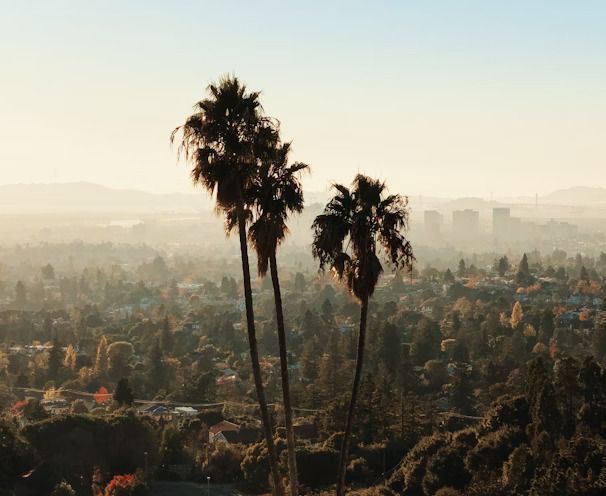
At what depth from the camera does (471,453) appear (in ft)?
77.7

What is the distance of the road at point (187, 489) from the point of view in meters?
27.9

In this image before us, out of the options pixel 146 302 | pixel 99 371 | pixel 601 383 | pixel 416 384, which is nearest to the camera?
pixel 601 383

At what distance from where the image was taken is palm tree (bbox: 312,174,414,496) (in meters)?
12.0

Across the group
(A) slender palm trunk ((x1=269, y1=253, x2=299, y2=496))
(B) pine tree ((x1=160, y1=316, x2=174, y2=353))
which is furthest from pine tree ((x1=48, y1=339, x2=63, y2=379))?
(A) slender palm trunk ((x1=269, y1=253, x2=299, y2=496))

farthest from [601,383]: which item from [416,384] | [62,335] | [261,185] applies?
[62,335]

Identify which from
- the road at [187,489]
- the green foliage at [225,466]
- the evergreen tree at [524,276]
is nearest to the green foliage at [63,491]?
the road at [187,489]

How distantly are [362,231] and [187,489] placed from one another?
1952 cm

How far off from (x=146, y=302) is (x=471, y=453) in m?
105

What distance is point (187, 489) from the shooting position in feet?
94.1

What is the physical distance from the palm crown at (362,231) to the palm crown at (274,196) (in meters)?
0.52

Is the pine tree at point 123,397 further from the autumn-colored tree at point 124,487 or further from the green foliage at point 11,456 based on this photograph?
the autumn-colored tree at point 124,487

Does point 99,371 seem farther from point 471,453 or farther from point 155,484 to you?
point 471,453

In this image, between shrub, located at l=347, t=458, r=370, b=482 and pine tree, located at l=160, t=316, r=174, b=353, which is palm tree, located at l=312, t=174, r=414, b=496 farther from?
pine tree, located at l=160, t=316, r=174, b=353

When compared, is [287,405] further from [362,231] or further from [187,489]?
[187,489]
